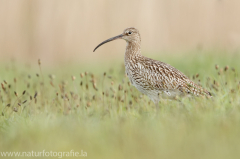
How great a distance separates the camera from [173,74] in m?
7.01

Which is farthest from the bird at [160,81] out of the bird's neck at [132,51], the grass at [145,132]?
the grass at [145,132]

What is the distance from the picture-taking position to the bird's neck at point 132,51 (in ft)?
25.5

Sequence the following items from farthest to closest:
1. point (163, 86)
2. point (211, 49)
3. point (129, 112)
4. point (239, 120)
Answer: point (211, 49) → point (163, 86) → point (129, 112) → point (239, 120)

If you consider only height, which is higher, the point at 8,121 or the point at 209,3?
the point at 209,3

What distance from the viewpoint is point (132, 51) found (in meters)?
7.88

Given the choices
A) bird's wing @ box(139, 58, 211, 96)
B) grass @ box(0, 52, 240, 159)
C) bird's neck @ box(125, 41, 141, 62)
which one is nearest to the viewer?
grass @ box(0, 52, 240, 159)

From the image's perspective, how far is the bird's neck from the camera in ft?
25.5

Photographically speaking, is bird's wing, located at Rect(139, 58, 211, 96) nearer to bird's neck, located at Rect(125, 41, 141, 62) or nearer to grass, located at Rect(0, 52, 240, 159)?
bird's neck, located at Rect(125, 41, 141, 62)

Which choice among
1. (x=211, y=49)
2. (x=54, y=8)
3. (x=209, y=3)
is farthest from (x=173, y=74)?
(x=54, y=8)

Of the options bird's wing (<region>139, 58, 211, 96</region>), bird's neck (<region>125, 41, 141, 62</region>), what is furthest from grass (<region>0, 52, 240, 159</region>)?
bird's neck (<region>125, 41, 141, 62</region>)

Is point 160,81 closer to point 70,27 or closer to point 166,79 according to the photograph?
point 166,79

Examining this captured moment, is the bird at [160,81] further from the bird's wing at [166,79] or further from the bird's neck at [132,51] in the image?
the bird's neck at [132,51]

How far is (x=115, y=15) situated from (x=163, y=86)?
9.49m

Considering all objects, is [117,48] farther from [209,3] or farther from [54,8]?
[209,3]
